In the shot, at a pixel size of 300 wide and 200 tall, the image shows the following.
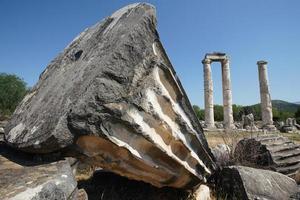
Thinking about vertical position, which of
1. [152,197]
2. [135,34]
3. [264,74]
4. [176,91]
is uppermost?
[264,74]

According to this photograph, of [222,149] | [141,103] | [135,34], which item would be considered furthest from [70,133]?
[222,149]

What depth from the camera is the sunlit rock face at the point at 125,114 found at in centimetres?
261

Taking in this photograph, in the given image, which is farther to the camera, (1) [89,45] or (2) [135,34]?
(1) [89,45]

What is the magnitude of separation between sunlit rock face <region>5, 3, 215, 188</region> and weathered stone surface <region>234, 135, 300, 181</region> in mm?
1655

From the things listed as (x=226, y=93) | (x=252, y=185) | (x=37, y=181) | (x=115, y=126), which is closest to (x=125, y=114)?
(x=115, y=126)

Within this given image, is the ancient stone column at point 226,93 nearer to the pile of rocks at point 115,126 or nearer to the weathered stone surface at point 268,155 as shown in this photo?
the weathered stone surface at point 268,155

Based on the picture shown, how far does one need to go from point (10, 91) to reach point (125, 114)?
45128mm

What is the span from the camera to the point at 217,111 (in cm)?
5438

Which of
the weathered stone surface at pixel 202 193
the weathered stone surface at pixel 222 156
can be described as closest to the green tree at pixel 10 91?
the weathered stone surface at pixel 222 156

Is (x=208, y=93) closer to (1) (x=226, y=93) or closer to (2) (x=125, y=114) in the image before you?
(1) (x=226, y=93)

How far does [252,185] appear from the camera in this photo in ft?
12.4

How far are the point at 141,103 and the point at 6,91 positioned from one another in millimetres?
45245

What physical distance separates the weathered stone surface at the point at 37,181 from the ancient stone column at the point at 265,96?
27097 mm

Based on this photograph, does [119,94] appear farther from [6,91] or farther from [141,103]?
[6,91]
